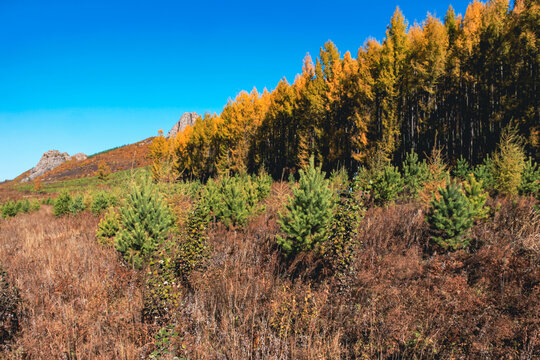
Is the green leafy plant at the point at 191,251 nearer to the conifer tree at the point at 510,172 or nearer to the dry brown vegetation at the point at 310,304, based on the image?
the dry brown vegetation at the point at 310,304

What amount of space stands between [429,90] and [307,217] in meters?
17.4

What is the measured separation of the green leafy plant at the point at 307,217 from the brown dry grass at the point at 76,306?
308cm

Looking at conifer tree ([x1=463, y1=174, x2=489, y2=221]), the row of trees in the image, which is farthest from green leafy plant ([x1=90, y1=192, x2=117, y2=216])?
conifer tree ([x1=463, y1=174, x2=489, y2=221])

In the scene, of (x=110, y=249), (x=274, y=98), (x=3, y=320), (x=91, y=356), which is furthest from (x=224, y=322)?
(x=274, y=98)

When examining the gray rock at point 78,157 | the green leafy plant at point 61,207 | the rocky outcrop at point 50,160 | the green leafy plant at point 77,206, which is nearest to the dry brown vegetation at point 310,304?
the green leafy plant at point 77,206

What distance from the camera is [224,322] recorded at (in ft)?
10.8

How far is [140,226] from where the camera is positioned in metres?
5.47

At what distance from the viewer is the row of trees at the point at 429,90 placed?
1581cm

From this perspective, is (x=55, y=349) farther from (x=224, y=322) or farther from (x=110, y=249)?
(x=110, y=249)

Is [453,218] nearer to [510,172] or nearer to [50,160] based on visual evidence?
[510,172]

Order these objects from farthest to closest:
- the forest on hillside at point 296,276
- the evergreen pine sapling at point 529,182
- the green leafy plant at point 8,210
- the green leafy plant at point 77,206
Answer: the green leafy plant at point 8,210 < the green leafy plant at point 77,206 < the evergreen pine sapling at point 529,182 < the forest on hillside at point 296,276

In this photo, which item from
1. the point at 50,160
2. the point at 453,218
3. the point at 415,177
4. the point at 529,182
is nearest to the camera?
the point at 453,218

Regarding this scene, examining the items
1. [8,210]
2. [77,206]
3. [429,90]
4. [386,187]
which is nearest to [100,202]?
[77,206]

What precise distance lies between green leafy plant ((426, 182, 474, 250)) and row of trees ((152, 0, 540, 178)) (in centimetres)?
1179
